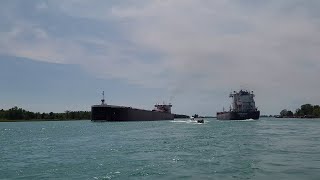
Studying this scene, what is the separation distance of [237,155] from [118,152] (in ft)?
36.1

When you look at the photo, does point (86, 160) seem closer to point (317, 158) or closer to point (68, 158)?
point (68, 158)

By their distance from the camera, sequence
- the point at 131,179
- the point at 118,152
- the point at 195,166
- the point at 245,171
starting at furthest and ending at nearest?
the point at 118,152
the point at 195,166
the point at 245,171
the point at 131,179

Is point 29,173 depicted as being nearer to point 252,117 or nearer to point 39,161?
point 39,161

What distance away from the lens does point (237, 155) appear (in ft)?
117

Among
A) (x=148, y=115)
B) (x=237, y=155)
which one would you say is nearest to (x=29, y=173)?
(x=237, y=155)

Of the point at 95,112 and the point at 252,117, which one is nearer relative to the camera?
the point at 95,112

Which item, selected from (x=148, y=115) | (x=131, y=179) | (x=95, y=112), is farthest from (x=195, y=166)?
(x=148, y=115)

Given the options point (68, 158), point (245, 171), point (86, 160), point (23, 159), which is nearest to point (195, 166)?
point (245, 171)

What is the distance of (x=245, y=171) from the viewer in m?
26.8

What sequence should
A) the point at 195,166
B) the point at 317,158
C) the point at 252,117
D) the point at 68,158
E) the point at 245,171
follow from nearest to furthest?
the point at 245,171
the point at 195,166
the point at 317,158
the point at 68,158
the point at 252,117

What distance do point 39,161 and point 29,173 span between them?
6270mm

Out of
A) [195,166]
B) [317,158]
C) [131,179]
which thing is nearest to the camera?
[131,179]

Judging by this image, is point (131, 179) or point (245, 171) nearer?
point (131, 179)

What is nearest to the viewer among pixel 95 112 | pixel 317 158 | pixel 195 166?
pixel 195 166
